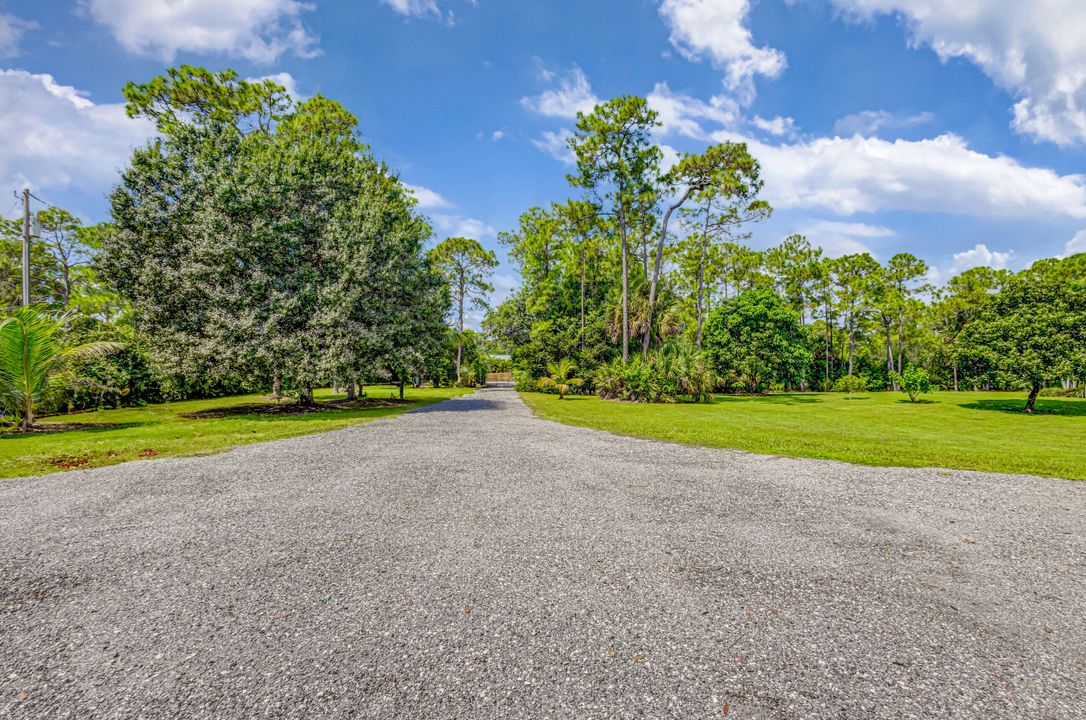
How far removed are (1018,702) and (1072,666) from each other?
79 centimetres

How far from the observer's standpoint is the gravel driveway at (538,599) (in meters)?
2.57

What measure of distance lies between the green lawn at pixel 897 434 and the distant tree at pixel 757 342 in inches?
538

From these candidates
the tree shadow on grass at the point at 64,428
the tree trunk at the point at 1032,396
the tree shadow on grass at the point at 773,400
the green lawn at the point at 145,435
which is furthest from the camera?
the tree shadow on grass at the point at 773,400

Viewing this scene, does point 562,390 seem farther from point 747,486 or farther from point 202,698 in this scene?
point 202,698

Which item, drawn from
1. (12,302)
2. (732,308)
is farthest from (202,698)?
(12,302)

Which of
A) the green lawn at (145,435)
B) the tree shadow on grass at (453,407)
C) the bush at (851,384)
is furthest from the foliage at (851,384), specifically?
the green lawn at (145,435)

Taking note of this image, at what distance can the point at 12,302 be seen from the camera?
102 ft

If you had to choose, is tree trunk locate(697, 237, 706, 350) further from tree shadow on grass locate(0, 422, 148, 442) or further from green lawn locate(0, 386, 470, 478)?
tree shadow on grass locate(0, 422, 148, 442)

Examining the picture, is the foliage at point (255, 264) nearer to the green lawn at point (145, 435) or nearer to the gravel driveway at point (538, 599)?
the green lawn at point (145, 435)

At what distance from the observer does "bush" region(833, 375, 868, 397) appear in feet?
127

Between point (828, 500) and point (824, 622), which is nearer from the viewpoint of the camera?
point (824, 622)

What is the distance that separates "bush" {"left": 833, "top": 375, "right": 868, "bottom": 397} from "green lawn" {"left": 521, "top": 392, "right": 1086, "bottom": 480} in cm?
1713

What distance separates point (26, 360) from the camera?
1137cm

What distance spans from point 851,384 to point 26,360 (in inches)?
1961
